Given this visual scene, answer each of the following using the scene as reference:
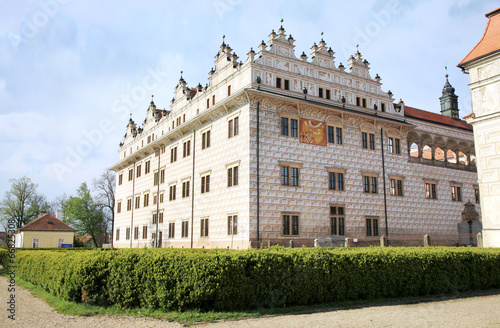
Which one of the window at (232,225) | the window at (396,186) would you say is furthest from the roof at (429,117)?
the window at (232,225)

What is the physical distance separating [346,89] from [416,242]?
41.1 ft

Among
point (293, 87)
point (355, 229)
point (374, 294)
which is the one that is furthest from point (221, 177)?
point (374, 294)

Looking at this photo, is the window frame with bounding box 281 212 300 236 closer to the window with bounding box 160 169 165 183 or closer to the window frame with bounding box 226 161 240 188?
the window frame with bounding box 226 161 240 188

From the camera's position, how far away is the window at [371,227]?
3042 centimetres

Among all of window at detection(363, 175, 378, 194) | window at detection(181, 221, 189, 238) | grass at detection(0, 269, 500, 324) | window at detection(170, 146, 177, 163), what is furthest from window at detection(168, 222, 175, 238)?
grass at detection(0, 269, 500, 324)

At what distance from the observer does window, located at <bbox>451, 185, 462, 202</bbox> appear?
3743 cm

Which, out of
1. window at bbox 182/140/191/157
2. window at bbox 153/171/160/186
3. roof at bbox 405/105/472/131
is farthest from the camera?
window at bbox 153/171/160/186

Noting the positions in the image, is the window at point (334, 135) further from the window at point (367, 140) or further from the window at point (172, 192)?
the window at point (172, 192)

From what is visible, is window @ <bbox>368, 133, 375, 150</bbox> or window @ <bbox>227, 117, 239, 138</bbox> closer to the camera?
window @ <bbox>227, 117, 239, 138</bbox>

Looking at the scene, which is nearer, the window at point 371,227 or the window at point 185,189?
the window at point 371,227

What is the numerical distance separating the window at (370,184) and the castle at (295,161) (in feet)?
Result: 0.35

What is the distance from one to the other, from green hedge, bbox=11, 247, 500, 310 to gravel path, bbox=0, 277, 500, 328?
72 centimetres

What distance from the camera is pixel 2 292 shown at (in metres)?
15.7

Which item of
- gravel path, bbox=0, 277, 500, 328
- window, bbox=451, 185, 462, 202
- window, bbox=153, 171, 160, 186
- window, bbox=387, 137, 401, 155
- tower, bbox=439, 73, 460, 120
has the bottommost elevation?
gravel path, bbox=0, 277, 500, 328
